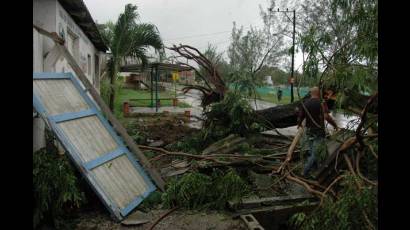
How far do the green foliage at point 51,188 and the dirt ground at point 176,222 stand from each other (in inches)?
13.3

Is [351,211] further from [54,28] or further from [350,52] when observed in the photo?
[54,28]

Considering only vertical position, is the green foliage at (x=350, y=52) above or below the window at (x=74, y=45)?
below

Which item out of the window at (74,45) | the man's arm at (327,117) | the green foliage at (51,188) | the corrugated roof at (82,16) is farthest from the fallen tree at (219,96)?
the green foliage at (51,188)

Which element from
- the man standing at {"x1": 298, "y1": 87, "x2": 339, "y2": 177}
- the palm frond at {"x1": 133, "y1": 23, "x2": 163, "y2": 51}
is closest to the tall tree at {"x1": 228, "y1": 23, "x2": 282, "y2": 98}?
the palm frond at {"x1": 133, "y1": 23, "x2": 163, "y2": 51}

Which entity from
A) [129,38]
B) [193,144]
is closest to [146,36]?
[129,38]

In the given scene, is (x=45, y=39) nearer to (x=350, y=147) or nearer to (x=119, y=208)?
(x=119, y=208)

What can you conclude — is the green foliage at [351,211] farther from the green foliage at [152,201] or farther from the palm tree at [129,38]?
the palm tree at [129,38]

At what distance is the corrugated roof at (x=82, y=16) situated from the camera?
7288mm

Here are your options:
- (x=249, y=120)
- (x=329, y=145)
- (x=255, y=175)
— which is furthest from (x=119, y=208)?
(x=249, y=120)

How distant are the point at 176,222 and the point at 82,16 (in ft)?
20.6

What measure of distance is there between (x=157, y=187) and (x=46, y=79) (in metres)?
2.11

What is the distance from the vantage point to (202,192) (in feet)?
15.4

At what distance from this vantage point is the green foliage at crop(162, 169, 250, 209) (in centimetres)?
467

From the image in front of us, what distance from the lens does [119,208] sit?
4203 mm
